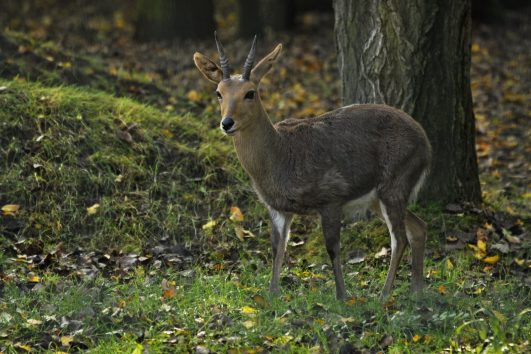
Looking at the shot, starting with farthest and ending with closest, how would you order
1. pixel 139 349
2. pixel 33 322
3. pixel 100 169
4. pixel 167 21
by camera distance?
pixel 167 21, pixel 100 169, pixel 33 322, pixel 139 349

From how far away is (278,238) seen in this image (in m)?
6.89

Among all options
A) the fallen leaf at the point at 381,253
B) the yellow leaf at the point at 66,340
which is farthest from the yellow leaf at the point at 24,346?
the fallen leaf at the point at 381,253

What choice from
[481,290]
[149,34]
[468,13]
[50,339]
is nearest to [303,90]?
[149,34]

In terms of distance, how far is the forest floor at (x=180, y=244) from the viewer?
5.82 metres

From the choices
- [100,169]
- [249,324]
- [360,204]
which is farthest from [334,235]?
[100,169]

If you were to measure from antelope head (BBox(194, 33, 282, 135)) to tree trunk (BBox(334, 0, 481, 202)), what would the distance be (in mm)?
1687

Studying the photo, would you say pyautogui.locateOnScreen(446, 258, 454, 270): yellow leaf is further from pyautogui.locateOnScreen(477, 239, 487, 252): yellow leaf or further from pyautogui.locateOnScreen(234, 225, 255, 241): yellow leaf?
pyautogui.locateOnScreen(234, 225, 255, 241): yellow leaf

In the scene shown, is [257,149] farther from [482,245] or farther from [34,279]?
[482,245]

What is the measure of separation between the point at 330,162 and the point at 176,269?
168 cm

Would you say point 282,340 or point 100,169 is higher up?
Result: point 100,169

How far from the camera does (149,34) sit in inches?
624

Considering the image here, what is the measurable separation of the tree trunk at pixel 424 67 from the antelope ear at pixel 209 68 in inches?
75.5

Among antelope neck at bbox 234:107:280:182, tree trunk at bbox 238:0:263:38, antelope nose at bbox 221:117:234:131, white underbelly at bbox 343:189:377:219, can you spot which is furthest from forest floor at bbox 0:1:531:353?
tree trunk at bbox 238:0:263:38

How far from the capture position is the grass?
577 centimetres
